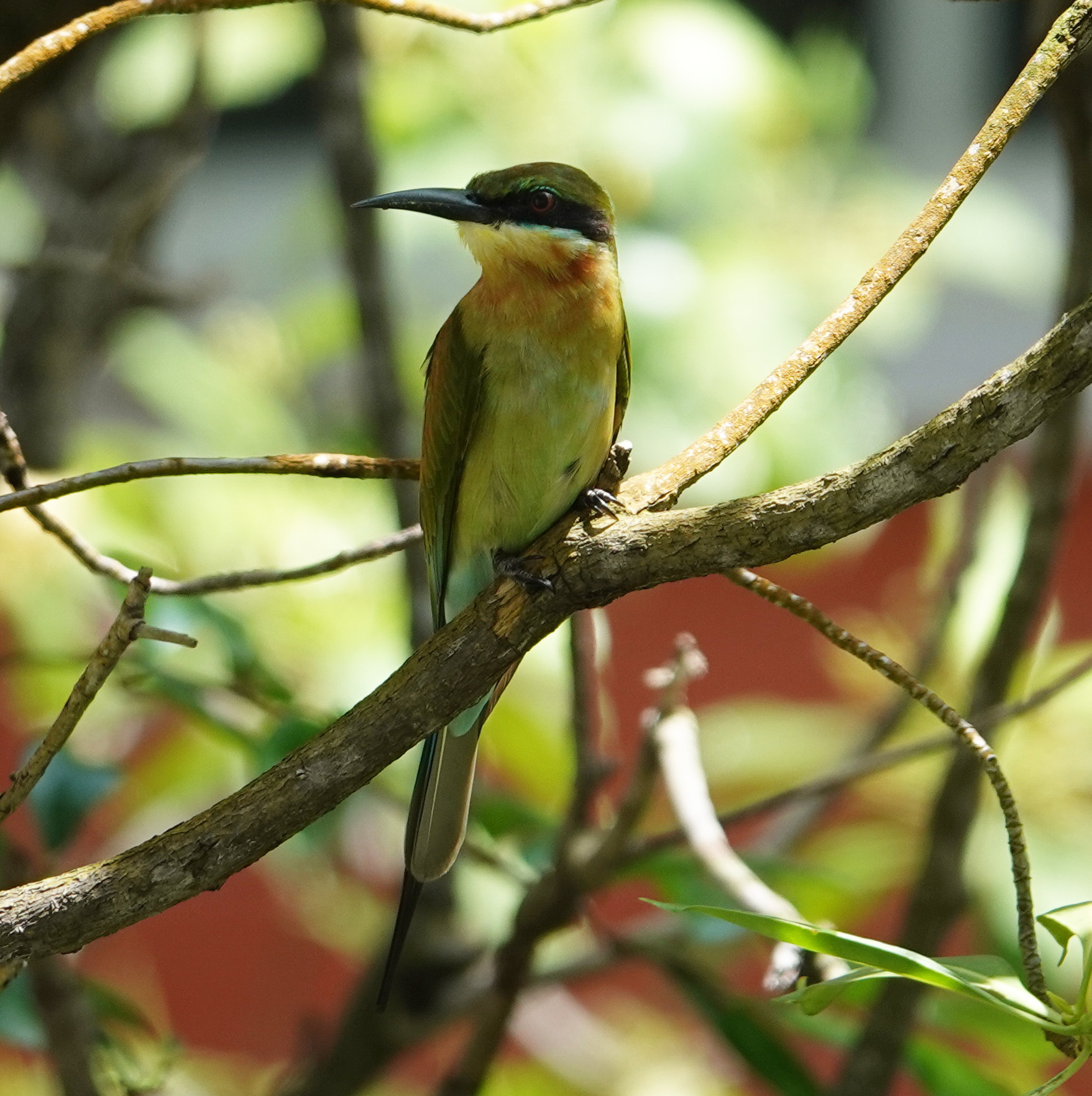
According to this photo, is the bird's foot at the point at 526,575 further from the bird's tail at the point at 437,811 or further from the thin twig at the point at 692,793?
the thin twig at the point at 692,793

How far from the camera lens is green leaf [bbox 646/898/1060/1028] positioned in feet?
2.45

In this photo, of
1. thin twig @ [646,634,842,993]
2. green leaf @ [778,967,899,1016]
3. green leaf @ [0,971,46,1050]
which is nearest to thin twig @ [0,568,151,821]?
green leaf @ [778,967,899,1016]

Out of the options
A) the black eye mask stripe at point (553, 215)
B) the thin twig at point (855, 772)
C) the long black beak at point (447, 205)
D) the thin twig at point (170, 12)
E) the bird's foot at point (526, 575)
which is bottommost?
the bird's foot at point (526, 575)

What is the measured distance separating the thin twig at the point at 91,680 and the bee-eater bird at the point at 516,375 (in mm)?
612

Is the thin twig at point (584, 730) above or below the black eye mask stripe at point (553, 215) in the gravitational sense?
below

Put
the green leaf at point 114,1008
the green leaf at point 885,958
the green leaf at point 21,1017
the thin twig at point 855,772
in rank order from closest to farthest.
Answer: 1. the green leaf at point 885,958
2. the thin twig at point 855,772
3. the green leaf at point 21,1017
4. the green leaf at point 114,1008

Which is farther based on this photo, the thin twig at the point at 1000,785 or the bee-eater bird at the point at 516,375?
the bee-eater bird at the point at 516,375

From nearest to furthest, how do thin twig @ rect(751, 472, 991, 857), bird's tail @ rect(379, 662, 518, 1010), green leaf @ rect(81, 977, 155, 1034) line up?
bird's tail @ rect(379, 662, 518, 1010) < green leaf @ rect(81, 977, 155, 1034) < thin twig @ rect(751, 472, 991, 857)

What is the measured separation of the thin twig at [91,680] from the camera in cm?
83

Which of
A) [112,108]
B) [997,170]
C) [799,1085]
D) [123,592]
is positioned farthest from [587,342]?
[997,170]

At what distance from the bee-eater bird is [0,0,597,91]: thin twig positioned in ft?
1.25

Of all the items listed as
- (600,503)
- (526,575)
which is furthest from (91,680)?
(600,503)

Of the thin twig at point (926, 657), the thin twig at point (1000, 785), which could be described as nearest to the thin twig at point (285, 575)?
the thin twig at point (1000, 785)

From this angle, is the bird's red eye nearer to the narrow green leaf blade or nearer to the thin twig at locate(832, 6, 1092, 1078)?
the thin twig at locate(832, 6, 1092, 1078)
